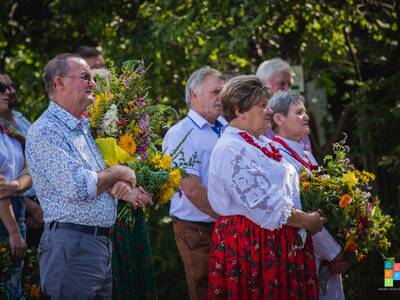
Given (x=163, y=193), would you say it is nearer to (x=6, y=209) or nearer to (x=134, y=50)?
(x=6, y=209)

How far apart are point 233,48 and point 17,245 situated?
3153 millimetres

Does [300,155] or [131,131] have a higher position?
[131,131]

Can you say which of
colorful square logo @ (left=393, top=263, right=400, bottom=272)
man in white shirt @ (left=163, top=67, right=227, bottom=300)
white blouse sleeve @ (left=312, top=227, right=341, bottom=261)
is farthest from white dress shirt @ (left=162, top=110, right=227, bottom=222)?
colorful square logo @ (left=393, top=263, right=400, bottom=272)

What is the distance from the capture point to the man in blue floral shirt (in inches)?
177

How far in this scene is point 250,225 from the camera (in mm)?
5188

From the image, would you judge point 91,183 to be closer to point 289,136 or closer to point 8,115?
point 289,136

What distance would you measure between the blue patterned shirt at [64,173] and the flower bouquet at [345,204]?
1482mm

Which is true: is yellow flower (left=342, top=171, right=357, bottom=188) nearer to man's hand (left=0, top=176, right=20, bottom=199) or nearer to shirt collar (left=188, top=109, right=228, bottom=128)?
shirt collar (left=188, top=109, right=228, bottom=128)

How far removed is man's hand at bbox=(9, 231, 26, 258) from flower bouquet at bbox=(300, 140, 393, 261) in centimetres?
211

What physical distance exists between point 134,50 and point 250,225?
4.08 m

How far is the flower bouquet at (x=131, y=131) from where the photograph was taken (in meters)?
4.99

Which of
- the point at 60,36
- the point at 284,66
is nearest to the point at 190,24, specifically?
the point at 284,66

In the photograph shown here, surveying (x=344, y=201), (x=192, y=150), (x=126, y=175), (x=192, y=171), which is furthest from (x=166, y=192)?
(x=344, y=201)

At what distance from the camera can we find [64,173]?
176 inches
